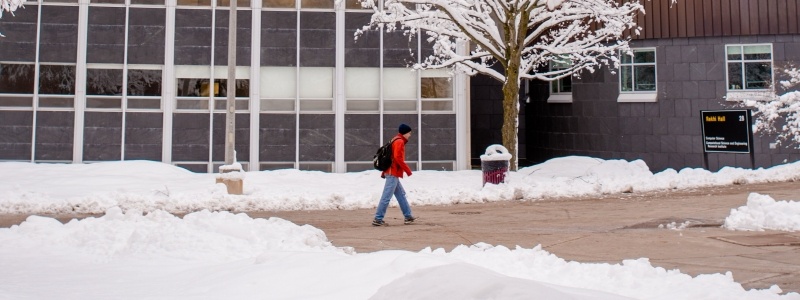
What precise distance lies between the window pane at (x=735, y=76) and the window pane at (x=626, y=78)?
10.3 feet

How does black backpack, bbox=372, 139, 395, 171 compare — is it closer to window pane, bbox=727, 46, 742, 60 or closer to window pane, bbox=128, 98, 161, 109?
window pane, bbox=128, 98, 161, 109

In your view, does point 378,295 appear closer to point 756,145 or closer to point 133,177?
point 133,177

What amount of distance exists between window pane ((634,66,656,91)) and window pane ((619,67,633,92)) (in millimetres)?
198

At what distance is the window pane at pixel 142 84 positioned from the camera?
25.1 meters

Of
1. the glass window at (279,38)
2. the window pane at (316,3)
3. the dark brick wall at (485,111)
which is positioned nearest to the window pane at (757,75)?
the dark brick wall at (485,111)

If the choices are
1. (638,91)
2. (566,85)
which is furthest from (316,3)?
(638,91)

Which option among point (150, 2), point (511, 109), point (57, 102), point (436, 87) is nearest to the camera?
point (511, 109)

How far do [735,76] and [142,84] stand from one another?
19.7m

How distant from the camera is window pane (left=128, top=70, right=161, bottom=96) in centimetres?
2514

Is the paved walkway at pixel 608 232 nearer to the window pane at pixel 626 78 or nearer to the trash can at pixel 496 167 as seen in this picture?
the trash can at pixel 496 167

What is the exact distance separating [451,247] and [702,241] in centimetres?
338

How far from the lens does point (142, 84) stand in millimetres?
25172

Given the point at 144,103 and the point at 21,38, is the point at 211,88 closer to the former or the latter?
the point at 144,103

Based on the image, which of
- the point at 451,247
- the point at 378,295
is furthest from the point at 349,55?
the point at 378,295
